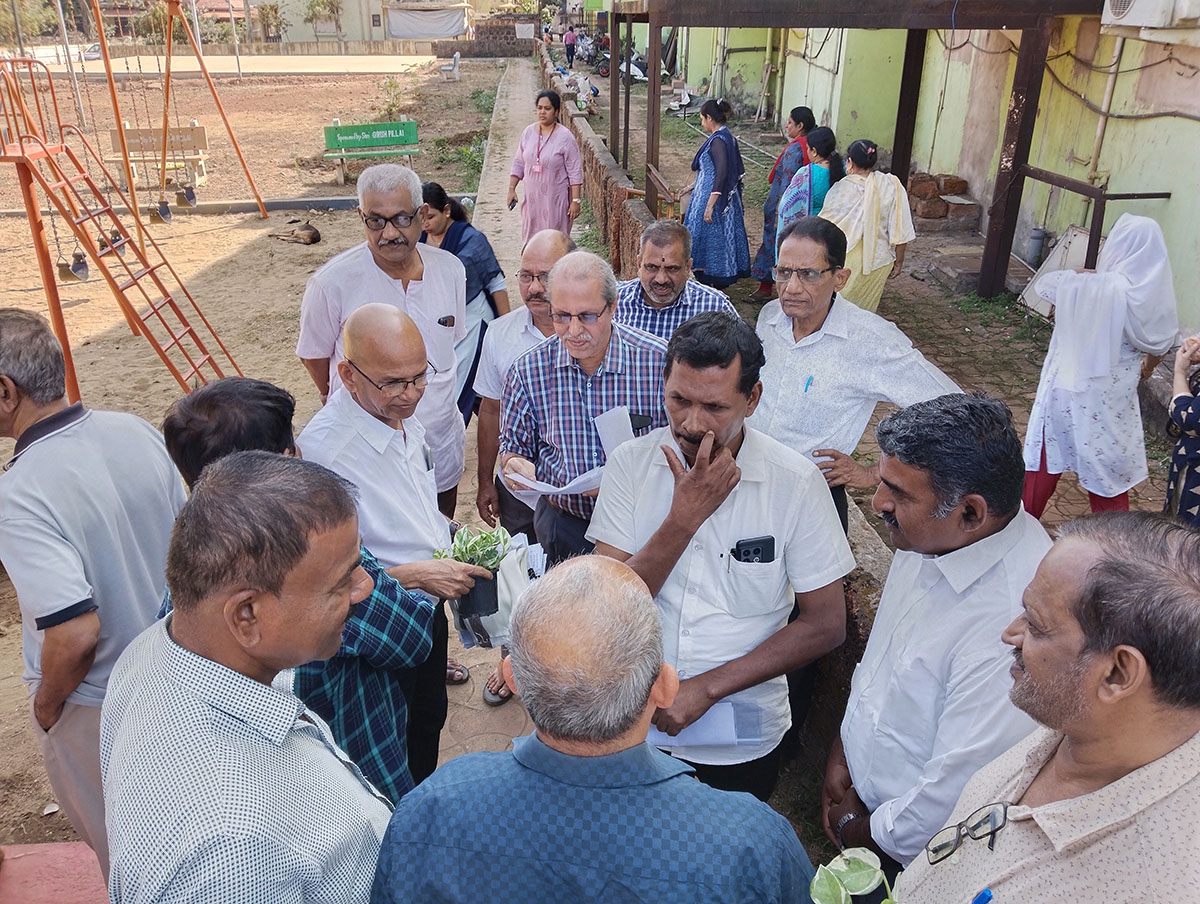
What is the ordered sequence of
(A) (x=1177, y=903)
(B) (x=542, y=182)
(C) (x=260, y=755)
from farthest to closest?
(B) (x=542, y=182)
(C) (x=260, y=755)
(A) (x=1177, y=903)

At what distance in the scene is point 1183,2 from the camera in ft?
20.4

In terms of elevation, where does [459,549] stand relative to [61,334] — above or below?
above

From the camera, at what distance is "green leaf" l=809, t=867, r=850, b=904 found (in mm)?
1312

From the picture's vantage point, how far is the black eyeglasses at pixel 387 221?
414 cm

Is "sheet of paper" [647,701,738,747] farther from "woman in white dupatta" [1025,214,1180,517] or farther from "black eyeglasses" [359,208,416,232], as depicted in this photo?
"woman in white dupatta" [1025,214,1180,517]

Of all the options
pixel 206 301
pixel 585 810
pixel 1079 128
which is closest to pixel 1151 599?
pixel 585 810

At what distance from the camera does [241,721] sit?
151 cm

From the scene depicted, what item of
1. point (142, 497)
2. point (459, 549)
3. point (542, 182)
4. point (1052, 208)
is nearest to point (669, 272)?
point (459, 549)

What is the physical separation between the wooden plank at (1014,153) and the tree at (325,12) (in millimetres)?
48143

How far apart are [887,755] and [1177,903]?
0.99 m

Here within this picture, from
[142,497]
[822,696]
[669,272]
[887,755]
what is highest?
[669,272]

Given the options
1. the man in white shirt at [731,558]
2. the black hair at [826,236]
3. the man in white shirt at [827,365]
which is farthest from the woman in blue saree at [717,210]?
the man in white shirt at [731,558]

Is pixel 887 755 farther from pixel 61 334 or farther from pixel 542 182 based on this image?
pixel 542 182

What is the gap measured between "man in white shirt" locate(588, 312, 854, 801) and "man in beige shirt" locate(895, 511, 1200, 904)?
90 cm
